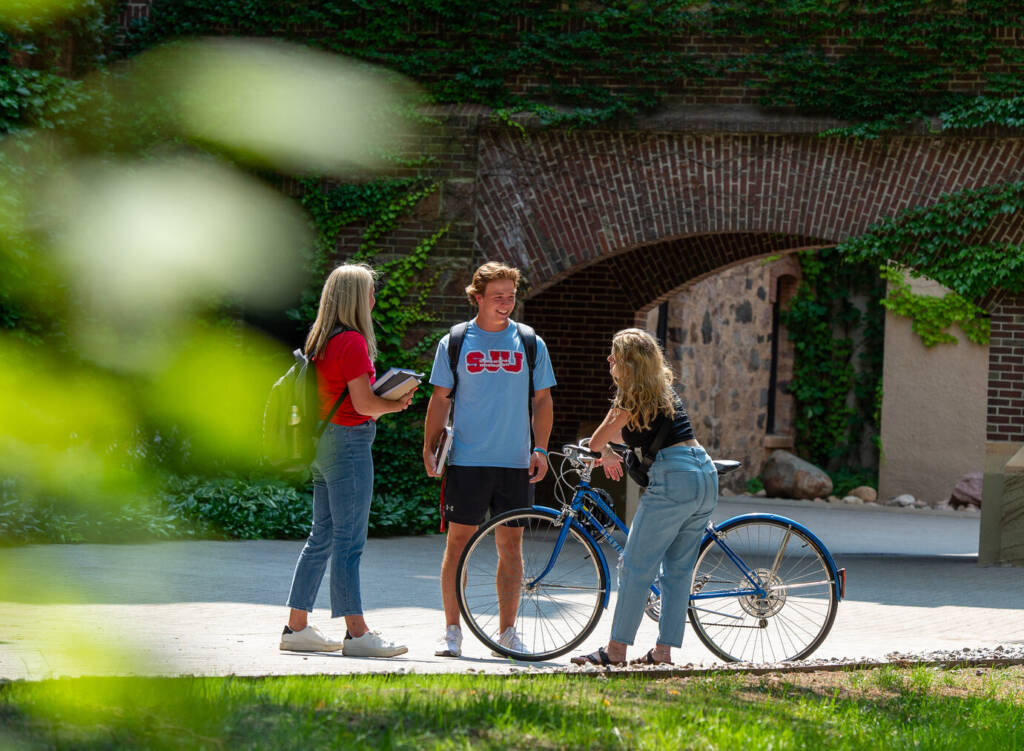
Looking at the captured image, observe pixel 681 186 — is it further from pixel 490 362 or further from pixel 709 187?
pixel 490 362

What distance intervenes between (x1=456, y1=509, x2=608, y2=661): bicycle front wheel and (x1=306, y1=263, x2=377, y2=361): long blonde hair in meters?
0.99

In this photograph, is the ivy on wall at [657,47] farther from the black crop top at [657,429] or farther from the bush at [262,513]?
the black crop top at [657,429]

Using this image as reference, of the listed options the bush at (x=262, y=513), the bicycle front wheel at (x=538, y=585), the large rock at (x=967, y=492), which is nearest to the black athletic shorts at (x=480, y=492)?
the bicycle front wheel at (x=538, y=585)

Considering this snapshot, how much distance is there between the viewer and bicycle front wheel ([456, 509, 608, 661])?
5.44 m

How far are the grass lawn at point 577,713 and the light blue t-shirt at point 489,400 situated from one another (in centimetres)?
116

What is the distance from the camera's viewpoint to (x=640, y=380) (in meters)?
5.14

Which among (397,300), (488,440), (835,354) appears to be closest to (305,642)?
(488,440)

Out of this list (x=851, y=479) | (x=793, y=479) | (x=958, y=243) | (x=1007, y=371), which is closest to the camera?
(x=958, y=243)

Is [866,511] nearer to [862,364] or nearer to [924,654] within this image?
[862,364]

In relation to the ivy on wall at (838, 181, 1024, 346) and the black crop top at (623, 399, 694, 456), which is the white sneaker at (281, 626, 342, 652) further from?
the ivy on wall at (838, 181, 1024, 346)

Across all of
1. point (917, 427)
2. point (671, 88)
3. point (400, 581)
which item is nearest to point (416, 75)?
point (671, 88)

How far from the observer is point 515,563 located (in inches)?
218

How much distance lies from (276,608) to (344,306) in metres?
2.25

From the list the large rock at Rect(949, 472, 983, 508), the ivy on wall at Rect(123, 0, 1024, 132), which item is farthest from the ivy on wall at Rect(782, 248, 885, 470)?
the ivy on wall at Rect(123, 0, 1024, 132)
